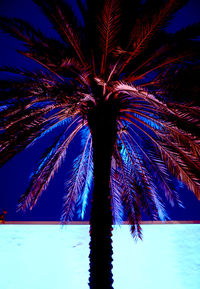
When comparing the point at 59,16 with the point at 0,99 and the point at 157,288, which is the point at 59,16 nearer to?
the point at 0,99

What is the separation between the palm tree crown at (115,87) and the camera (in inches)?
128

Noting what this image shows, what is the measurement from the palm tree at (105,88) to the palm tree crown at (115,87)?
0.02 meters

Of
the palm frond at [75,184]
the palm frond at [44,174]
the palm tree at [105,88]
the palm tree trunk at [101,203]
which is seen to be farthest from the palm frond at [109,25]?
the palm frond at [75,184]

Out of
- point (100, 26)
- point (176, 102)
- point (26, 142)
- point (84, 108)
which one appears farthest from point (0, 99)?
Answer: point (176, 102)

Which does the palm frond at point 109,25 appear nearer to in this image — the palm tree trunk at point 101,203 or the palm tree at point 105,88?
the palm tree at point 105,88

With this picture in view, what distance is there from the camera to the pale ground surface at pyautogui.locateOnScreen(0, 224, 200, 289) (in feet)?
21.9

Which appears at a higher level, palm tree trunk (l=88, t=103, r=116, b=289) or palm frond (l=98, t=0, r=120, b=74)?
palm frond (l=98, t=0, r=120, b=74)

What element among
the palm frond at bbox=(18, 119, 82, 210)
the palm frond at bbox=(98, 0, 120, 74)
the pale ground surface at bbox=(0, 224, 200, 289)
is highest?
the palm frond at bbox=(98, 0, 120, 74)

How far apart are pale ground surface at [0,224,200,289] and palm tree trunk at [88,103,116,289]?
3.58 meters

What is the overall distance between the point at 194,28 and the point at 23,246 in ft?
26.3

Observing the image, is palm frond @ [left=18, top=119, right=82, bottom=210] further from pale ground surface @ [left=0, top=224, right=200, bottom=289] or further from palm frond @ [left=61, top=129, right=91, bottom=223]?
pale ground surface @ [left=0, top=224, right=200, bottom=289]

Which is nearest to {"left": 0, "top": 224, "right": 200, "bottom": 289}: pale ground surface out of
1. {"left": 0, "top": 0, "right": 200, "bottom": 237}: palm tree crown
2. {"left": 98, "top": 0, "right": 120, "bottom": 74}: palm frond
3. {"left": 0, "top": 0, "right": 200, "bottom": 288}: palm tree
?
{"left": 0, "top": 0, "right": 200, "bottom": 237}: palm tree crown

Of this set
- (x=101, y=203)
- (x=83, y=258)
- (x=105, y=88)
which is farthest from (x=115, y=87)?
(x=83, y=258)

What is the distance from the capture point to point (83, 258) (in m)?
7.36
